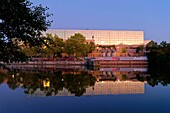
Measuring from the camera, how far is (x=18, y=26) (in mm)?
6992

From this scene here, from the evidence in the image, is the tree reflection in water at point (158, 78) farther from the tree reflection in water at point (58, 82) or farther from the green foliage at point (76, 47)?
the green foliage at point (76, 47)

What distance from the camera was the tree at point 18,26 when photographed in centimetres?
673

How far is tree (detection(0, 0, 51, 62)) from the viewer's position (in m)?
6.73

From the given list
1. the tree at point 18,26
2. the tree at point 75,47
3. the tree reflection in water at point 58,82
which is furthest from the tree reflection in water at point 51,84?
the tree at point 75,47

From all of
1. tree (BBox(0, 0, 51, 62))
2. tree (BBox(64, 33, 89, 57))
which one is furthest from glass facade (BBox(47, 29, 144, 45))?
tree (BBox(0, 0, 51, 62))

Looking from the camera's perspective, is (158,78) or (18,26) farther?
(158,78)

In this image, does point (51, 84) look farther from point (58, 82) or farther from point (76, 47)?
point (76, 47)

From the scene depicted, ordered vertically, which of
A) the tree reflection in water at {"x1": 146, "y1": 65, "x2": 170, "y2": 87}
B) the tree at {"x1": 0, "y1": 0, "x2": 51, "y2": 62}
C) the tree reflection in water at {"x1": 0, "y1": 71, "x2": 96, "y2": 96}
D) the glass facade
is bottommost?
the tree reflection in water at {"x1": 0, "y1": 71, "x2": 96, "y2": 96}

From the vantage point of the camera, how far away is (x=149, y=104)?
50.4 feet

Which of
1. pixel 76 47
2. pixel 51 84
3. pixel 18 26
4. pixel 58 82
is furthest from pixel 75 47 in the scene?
pixel 18 26

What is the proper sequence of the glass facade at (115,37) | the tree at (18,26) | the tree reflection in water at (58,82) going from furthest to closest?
the glass facade at (115,37) → the tree reflection in water at (58,82) → the tree at (18,26)

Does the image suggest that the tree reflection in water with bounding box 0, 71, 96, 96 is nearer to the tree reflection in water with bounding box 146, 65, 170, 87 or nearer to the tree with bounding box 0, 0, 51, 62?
the tree reflection in water with bounding box 146, 65, 170, 87

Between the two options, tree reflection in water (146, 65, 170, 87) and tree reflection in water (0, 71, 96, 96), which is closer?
tree reflection in water (0, 71, 96, 96)

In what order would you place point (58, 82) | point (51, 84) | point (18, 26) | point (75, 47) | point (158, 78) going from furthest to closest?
1. point (75, 47)
2. point (158, 78)
3. point (58, 82)
4. point (51, 84)
5. point (18, 26)
